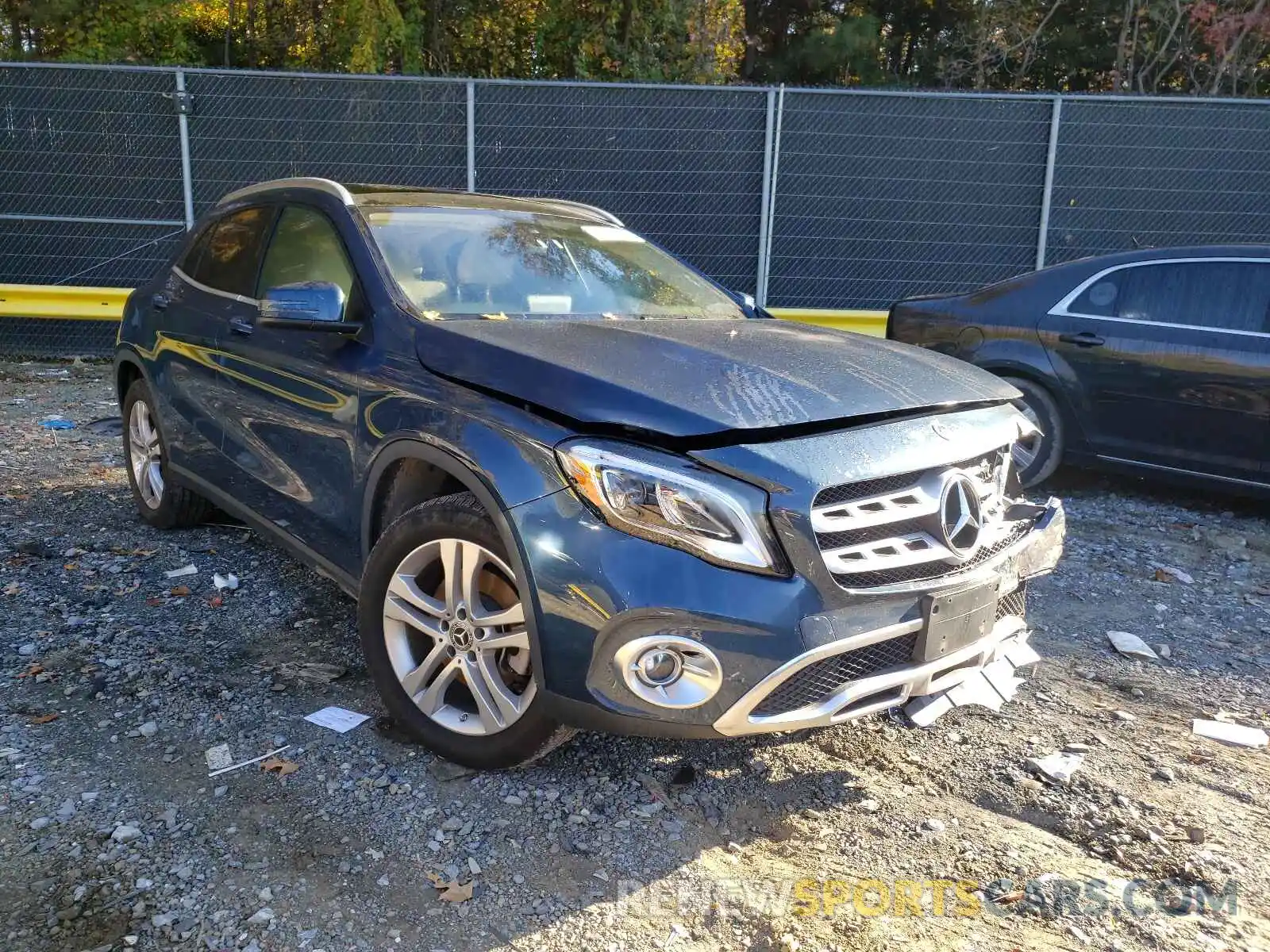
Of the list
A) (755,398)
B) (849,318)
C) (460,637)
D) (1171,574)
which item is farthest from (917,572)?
(849,318)

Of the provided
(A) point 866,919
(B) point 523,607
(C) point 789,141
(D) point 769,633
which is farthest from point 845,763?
(C) point 789,141

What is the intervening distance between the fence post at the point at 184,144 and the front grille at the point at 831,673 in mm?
8770

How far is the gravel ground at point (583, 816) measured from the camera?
2.47 meters

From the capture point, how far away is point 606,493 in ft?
8.45

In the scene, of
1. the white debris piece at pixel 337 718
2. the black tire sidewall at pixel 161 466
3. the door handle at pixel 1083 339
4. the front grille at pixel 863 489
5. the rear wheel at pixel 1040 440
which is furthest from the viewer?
the rear wheel at pixel 1040 440

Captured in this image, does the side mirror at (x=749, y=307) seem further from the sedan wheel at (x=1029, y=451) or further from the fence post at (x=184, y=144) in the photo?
the fence post at (x=184, y=144)

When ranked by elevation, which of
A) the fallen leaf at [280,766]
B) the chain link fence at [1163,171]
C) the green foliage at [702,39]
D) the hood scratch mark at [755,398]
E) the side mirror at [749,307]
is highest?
the green foliage at [702,39]

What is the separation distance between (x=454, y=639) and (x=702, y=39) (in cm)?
1466

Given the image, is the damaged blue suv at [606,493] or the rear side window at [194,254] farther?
the rear side window at [194,254]

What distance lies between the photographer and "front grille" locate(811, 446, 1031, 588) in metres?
2.58

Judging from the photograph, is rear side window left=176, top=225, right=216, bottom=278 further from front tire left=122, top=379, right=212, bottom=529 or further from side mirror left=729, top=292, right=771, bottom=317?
side mirror left=729, top=292, right=771, bottom=317

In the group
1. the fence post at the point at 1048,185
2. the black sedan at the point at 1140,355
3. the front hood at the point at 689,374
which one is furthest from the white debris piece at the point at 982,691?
the fence post at the point at 1048,185

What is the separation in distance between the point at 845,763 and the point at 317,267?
8.40ft

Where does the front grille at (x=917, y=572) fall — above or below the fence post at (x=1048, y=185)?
below
